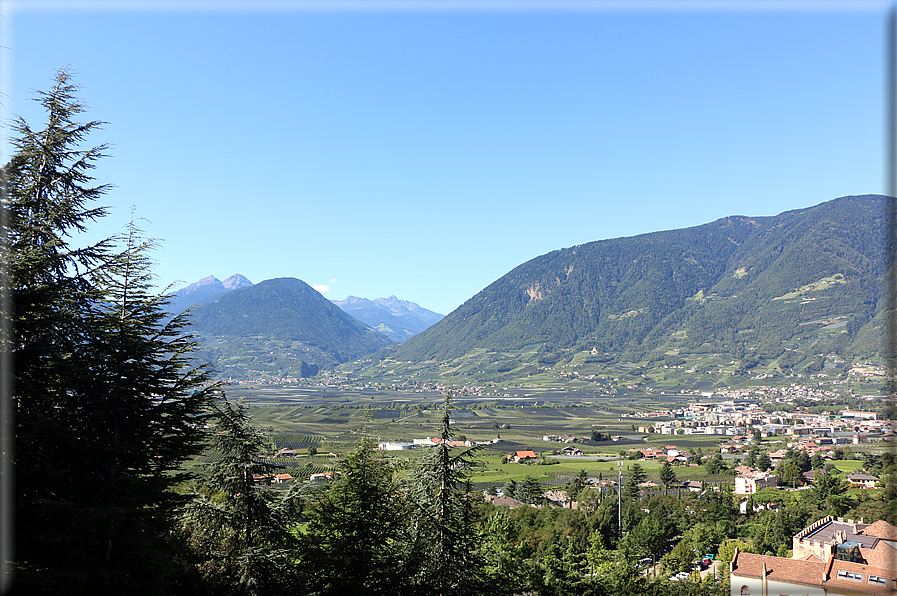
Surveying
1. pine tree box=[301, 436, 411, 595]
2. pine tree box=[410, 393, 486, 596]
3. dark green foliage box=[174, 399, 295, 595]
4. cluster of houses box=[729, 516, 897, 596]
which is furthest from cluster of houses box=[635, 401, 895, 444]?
dark green foliage box=[174, 399, 295, 595]

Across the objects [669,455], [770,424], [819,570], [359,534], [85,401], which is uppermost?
[85,401]

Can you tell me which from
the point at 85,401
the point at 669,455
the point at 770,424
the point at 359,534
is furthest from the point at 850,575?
the point at 770,424

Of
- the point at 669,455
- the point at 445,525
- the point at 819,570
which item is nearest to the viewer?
the point at 445,525

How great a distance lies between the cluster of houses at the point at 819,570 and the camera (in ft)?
70.4

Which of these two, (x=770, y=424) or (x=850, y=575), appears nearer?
(x=850, y=575)

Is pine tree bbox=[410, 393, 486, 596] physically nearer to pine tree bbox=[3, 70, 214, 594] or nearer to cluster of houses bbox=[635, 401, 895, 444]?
pine tree bbox=[3, 70, 214, 594]

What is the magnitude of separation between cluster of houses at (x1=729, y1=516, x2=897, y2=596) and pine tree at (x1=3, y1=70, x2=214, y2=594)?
83.0ft

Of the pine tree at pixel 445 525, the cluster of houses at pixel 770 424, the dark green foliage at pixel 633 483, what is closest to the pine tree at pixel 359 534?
the pine tree at pixel 445 525

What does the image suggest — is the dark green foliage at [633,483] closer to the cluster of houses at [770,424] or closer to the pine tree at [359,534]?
the pine tree at [359,534]

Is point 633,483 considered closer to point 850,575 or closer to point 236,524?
point 850,575

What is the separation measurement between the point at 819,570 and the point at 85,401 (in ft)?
94.8

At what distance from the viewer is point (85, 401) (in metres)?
7.92

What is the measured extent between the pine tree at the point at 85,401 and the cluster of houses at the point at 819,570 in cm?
2529

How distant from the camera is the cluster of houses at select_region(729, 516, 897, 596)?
21.5 m
